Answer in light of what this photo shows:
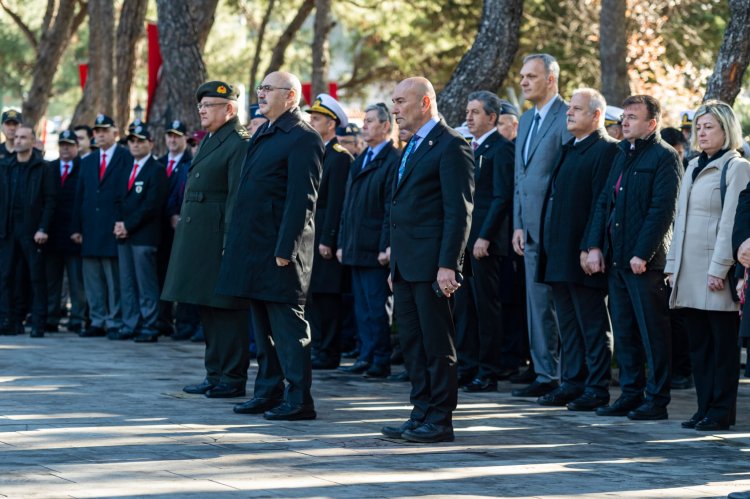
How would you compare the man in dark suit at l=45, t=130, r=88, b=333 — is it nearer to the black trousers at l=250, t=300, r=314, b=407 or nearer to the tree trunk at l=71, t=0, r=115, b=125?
the black trousers at l=250, t=300, r=314, b=407

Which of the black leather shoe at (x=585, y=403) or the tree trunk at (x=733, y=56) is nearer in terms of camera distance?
the black leather shoe at (x=585, y=403)

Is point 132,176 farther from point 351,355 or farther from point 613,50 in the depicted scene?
point 613,50

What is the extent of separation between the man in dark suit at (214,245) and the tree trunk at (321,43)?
675 inches

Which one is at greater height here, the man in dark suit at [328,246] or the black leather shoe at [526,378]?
the man in dark suit at [328,246]

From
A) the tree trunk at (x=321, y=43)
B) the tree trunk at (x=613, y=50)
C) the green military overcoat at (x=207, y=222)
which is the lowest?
the green military overcoat at (x=207, y=222)

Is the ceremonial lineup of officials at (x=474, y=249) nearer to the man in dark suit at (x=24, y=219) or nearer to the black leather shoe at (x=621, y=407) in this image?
the black leather shoe at (x=621, y=407)

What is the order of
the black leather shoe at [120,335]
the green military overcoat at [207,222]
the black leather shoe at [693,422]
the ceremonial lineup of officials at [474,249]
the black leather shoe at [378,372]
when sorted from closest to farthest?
the ceremonial lineup of officials at [474,249], the black leather shoe at [693,422], the green military overcoat at [207,222], the black leather shoe at [378,372], the black leather shoe at [120,335]

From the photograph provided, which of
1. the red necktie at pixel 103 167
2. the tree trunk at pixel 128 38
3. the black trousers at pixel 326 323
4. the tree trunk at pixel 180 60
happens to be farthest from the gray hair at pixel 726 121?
the tree trunk at pixel 128 38

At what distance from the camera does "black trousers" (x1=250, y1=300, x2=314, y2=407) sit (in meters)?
9.05

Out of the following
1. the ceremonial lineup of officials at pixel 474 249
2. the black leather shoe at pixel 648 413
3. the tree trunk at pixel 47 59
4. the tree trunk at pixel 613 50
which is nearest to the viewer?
the ceremonial lineup of officials at pixel 474 249

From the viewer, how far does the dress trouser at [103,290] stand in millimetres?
14836

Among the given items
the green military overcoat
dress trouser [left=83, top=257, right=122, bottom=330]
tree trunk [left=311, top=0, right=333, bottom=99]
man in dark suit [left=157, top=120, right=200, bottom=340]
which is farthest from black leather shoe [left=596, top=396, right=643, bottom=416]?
tree trunk [left=311, top=0, right=333, bottom=99]

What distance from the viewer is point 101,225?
1474cm

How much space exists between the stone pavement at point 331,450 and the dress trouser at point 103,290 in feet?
12.6
